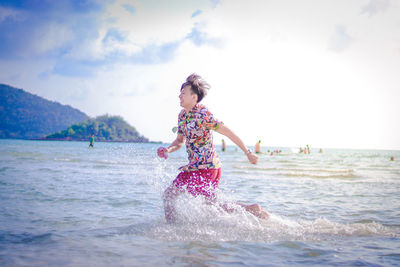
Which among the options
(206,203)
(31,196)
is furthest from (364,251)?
(31,196)

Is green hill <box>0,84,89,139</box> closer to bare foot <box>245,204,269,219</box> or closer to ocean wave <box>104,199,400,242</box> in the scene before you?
ocean wave <box>104,199,400,242</box>

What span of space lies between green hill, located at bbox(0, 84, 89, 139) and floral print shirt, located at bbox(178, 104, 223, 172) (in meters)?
135

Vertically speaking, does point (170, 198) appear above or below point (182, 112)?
below

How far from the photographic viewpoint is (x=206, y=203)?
Result: 3.88m

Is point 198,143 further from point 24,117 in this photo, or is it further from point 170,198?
point 24,117

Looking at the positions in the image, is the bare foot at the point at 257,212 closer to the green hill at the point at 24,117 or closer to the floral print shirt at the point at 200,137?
the floral print shirt at the point at 200,137

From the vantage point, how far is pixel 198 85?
373cm

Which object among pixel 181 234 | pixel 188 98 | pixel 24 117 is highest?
pixel 24 117

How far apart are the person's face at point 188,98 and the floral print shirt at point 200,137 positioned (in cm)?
6

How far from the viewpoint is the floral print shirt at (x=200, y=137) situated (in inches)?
144

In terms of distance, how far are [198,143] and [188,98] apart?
58 cm

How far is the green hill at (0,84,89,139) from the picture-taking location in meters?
122

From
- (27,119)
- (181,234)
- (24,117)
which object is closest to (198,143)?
(181,234)

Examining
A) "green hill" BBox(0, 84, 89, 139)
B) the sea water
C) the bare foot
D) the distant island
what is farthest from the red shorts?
"green hill" BBox(0, 84, 89, 139)
